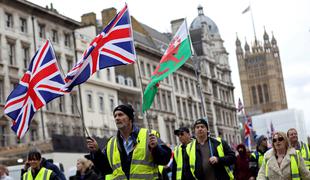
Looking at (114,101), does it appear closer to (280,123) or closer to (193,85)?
(193,85)

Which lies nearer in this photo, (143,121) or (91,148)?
(91,148)

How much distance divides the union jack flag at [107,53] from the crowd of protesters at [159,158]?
1.49 m

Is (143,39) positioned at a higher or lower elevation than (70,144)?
higher

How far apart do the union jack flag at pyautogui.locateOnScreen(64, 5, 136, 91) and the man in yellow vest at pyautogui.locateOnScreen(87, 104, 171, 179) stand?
2.56 metres

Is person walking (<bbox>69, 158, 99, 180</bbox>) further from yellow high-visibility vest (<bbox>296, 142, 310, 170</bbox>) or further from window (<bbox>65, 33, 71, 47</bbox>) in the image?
window (<bbox>65, 33, 71, 47</bbox>)

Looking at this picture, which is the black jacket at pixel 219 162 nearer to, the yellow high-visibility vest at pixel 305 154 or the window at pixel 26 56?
the yellow high-visibility vest at pixel 305 154

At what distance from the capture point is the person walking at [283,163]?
777cm

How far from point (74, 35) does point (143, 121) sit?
11.2 meters

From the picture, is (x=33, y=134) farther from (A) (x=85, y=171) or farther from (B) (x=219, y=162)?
(B) (x=219, y=162)

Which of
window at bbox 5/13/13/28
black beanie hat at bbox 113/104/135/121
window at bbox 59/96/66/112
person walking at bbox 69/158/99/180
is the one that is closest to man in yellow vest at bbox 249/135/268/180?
person walking at bbox 69/158/99/180

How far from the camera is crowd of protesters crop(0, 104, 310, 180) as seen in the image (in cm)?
688

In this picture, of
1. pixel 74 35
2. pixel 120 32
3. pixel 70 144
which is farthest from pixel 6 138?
pixel 120 32

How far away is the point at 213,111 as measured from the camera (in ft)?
240

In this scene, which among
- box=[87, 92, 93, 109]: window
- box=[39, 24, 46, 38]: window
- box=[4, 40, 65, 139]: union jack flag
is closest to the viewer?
box=[4, 40, 65, 139]: union jack flag
